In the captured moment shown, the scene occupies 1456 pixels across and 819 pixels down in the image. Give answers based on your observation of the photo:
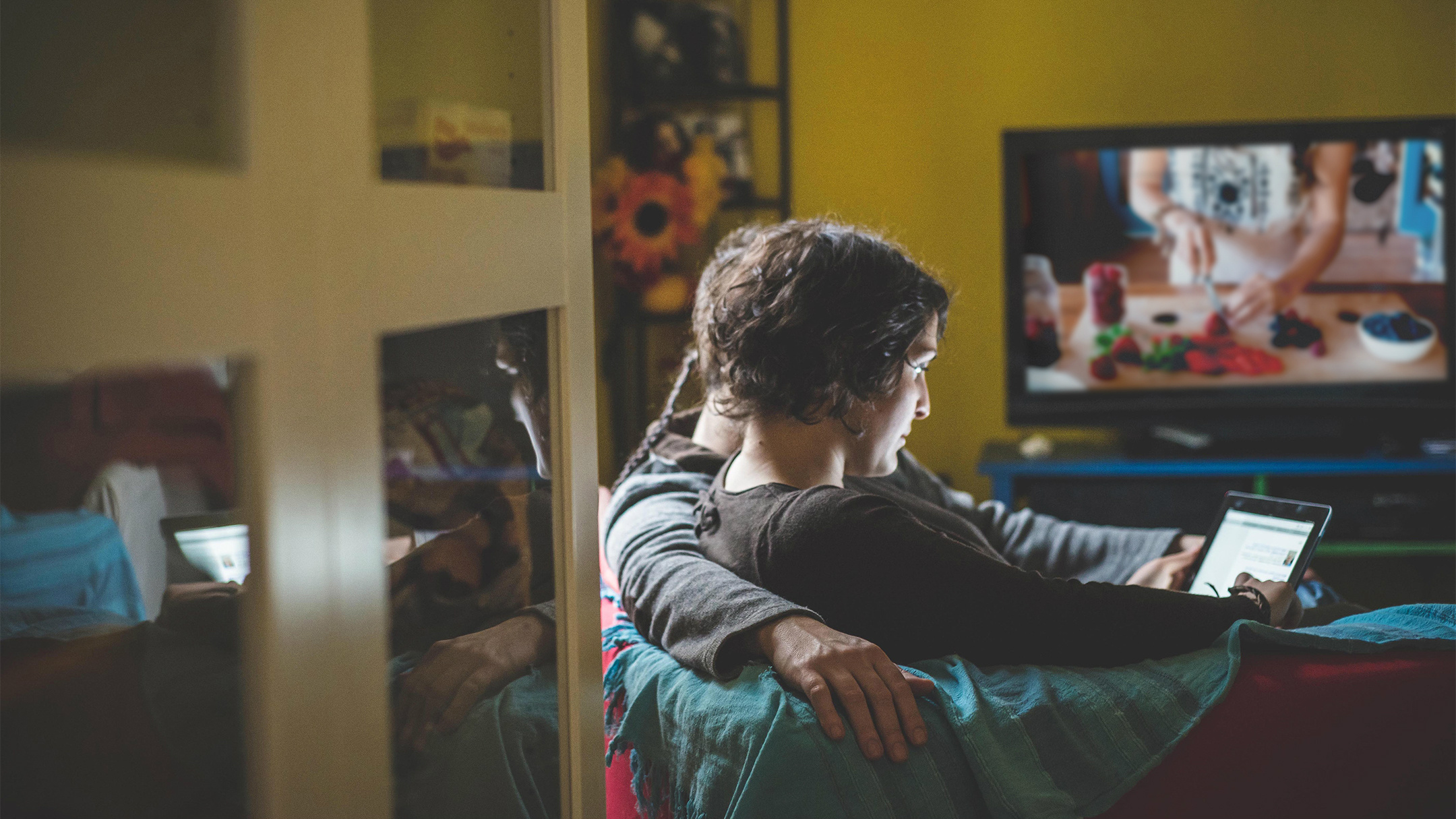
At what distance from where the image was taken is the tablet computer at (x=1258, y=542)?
1.13 m

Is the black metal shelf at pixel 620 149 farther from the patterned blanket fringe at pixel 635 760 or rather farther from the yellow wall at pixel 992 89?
the patterned blanket fringe at pixel 635 760

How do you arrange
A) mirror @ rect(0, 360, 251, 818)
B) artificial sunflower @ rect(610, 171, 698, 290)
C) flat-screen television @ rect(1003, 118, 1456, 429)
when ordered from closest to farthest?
mirror @ rect(0, 360, 251, 818)
flat-screen television @ rect(1003, 118, 1456, 429)
artificial sunflower @ rect(610, 171, 698, 290)

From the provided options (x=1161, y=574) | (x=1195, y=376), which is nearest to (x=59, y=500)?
(x=1161, y=574)

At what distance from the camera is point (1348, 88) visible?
2.70m

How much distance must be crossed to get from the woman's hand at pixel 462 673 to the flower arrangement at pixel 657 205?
2.00 metres

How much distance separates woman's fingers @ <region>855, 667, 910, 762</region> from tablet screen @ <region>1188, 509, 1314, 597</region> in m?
0.50

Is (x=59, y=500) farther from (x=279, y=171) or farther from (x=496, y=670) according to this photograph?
(x=496, y=670)

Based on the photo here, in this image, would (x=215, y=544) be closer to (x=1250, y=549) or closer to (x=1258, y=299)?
(x=1250, y=549)

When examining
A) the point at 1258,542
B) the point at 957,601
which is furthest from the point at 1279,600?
the point at 957,601

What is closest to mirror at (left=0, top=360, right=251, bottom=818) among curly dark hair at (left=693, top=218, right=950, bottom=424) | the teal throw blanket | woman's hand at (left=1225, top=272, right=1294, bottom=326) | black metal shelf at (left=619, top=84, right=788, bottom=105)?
the teal throw blanket

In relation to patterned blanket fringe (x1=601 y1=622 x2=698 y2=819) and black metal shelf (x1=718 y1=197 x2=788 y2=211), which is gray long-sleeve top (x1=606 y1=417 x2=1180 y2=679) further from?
black metal shelf (x1=718 y1=197 x2=788 y2=211)

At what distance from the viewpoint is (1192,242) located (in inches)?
99.9

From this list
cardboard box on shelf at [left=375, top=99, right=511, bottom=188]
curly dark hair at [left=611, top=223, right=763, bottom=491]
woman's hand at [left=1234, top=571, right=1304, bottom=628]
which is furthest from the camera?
curly dark hair at [left=611, top=223, right=763, bottom=491]

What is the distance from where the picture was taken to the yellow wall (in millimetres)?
2689
